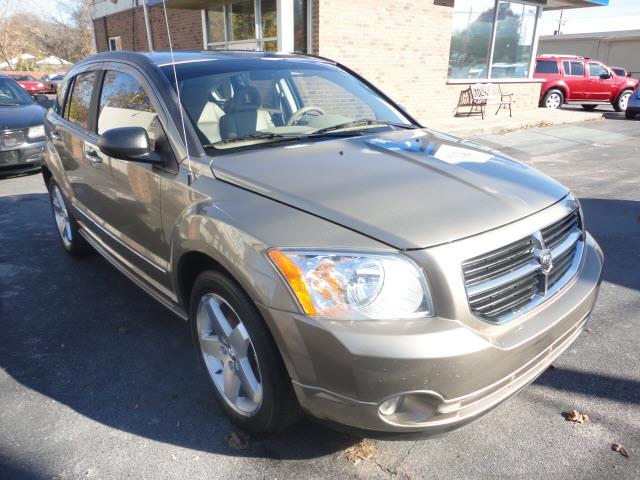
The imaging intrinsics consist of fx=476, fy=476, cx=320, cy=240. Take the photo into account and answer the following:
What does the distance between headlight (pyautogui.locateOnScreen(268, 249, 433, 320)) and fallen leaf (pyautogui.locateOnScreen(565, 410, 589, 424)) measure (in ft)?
4.01

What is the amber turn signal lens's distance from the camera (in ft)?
5.68

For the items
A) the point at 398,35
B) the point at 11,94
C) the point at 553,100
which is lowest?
the point at 553,100

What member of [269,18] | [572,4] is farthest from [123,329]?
[572,4]

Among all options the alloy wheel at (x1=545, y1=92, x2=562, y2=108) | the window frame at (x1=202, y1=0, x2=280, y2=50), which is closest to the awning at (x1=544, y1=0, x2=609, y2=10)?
the alloy wheel at (x1=545, y1=92, x2=562, y2=108)

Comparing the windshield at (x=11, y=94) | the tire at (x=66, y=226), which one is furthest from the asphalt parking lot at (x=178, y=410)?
the windshield at (x=11, y=94)

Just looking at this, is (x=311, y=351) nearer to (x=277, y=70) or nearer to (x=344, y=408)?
(x=344, y=408)

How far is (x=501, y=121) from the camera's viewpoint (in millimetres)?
13547

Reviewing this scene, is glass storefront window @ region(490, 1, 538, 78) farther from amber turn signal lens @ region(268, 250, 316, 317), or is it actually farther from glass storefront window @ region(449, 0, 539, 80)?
amber turn signal lens @ region(268, 250, 316, 317)

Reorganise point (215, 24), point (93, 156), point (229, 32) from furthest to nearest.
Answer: point (215, 24), point (229, 32), point (93, 156)

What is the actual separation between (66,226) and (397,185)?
3.61 m

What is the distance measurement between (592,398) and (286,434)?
1622 mm

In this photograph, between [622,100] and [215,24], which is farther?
[622,100]

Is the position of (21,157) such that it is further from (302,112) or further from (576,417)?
(576,417)

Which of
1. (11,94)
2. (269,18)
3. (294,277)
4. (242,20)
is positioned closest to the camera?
(294,277)
